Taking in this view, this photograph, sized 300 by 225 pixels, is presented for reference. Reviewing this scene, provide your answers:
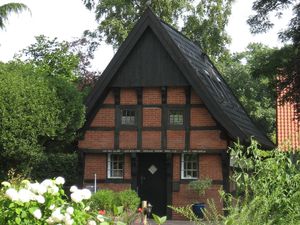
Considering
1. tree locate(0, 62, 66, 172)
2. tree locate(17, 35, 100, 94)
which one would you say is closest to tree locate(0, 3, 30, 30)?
tree locate(17, 35, 100, 94)

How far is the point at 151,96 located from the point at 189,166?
255 cm

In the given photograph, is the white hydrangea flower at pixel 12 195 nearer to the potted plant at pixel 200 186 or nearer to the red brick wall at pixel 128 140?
the potted plant at pixel 200 186

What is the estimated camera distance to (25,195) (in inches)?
166

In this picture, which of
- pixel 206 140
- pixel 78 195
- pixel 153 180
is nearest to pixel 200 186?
pixel 206 140

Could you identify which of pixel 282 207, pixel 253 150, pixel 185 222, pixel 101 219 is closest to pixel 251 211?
pixel 282 207

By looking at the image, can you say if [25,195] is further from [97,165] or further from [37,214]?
[97,165]

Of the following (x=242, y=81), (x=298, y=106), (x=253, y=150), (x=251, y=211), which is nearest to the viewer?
(x=251, y=211)

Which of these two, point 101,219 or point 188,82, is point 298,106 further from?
point 101,219

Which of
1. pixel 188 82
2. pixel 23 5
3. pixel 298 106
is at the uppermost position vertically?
pixel 23 5

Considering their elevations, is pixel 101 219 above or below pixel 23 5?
below

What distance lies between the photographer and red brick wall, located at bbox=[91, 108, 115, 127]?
18.2 m

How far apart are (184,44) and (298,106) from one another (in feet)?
22.3

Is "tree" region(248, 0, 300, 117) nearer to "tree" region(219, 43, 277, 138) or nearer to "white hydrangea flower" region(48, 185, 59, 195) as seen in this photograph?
"white hydrangea flower" region(48, 185, 59, 195)

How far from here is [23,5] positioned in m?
25.0
